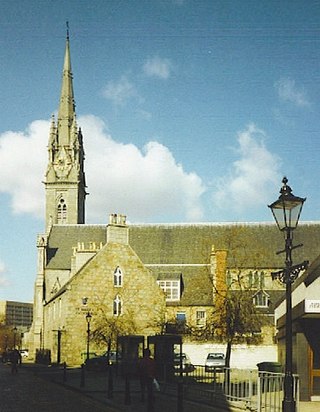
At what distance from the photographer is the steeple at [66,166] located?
10038 centimetres

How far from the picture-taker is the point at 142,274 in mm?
59156

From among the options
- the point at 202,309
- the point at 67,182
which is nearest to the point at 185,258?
the point at 202,309

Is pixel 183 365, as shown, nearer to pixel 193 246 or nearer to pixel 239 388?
pixel 239 388

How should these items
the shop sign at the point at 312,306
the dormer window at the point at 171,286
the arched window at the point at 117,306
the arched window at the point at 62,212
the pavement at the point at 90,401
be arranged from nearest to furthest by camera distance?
the pavement at the point at 90,401, the shop sign at the point at 312,306, the arched window at the point at 117,306, the dormer window at the point at 171,286, the arched window at the point at 62,212

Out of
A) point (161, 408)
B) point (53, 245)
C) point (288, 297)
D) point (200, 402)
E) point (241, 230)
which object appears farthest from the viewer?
point (53, 245)

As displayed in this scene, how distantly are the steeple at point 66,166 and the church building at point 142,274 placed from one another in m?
19.9

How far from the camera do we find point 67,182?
335 ft

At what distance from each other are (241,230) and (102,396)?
122 feet

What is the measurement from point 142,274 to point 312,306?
3724 centimetres

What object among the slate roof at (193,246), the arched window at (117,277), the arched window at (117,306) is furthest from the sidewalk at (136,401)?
the slate roof at (193,246)

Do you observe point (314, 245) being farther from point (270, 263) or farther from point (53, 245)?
point (53, 245)

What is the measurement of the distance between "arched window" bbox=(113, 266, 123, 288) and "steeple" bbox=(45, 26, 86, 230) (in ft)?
137

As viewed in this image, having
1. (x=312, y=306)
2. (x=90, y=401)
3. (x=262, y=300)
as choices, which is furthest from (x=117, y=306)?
(x=312, y=306)

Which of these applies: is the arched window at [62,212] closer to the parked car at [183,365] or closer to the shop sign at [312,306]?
the parked car at [183,365]
